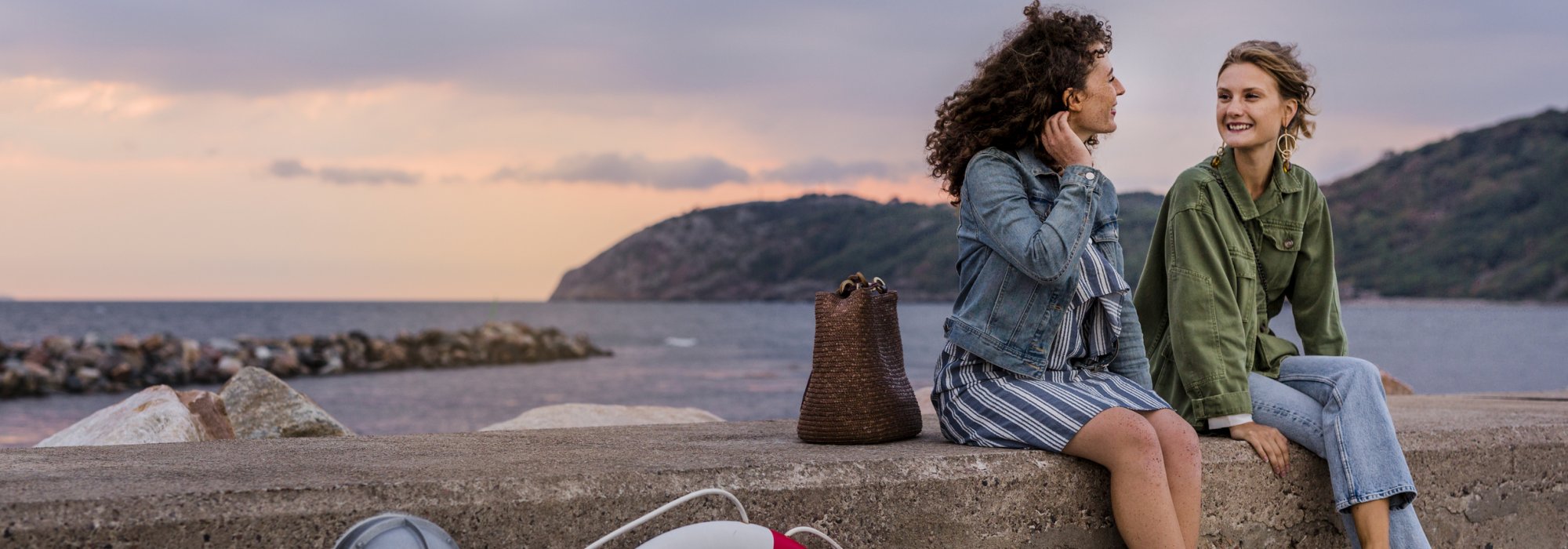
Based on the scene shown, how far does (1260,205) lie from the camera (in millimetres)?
3281

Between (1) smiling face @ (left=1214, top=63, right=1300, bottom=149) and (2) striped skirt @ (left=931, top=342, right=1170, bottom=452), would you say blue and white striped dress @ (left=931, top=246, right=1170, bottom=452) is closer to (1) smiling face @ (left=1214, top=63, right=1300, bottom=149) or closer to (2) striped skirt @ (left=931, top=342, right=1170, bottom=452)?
(2) striped skirt @ (left=931, top=342, right=1170, bottom=452)

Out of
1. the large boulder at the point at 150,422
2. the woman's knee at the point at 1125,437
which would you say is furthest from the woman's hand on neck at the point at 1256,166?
the large boulder at the point at 150,422

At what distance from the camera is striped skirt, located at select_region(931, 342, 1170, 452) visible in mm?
2758

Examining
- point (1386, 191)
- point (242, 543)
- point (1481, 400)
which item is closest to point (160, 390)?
point (242, 543)

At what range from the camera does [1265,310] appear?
3350 mm

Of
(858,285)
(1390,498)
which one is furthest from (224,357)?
(1390,498)

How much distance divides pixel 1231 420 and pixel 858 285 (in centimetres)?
111

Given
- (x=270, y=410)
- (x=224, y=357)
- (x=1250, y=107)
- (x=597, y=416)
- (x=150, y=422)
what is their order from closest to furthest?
1. (x=1250, y=107)
2. (x=150, y=422)
3. (x=270, y=410)
4. (x=597, y=416)
5. (x=224, y=357)

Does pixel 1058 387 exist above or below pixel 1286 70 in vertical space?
below

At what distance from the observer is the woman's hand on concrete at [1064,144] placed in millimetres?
2926

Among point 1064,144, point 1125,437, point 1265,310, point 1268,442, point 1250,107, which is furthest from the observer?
point 1265,310

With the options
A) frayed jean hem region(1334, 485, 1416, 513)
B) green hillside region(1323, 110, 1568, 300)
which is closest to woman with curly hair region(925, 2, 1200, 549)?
frayed jean hem region(1334, 485, 1416, 513)

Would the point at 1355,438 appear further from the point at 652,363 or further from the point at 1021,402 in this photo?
the point at 652,363

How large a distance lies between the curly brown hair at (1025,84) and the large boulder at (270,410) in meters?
3.60
